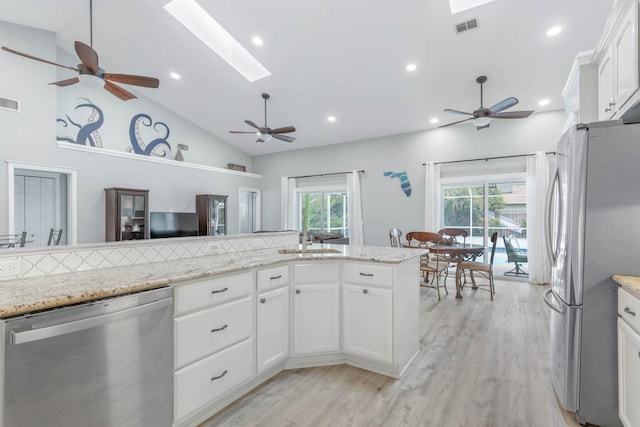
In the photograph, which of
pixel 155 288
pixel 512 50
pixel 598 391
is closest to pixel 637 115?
pixel 598 391

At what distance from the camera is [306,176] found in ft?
25.4

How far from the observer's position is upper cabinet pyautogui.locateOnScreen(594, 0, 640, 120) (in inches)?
67.8

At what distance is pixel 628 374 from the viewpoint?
147cm

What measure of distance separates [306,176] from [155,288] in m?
A: 6.42

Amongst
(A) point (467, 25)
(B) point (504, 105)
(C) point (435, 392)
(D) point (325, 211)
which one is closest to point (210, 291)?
(C) point (435, 392)

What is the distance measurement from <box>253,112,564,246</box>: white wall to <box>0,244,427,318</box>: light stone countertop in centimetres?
441

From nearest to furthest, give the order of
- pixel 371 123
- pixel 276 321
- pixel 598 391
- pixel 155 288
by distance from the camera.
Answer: pixel 155 288 < pixel 598 391 < pixel 276 321 < pixel 371 123

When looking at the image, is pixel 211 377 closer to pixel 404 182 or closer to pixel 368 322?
pixel 368 322

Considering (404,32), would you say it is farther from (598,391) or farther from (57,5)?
(57,5)

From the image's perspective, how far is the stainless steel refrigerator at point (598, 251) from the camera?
1.60 m

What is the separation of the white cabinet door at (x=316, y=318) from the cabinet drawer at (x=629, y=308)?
1.66 metres

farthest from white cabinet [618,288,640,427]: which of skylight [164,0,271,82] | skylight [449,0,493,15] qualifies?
skylight [164,0,271,82]

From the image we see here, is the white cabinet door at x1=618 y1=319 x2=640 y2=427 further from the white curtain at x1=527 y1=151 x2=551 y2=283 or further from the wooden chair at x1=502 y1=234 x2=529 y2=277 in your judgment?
the wooden chair at x1=502 y1=234 x2=529 y2=277

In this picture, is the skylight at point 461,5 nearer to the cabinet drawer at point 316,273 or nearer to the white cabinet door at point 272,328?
the cabinet drawer at point 316,273
